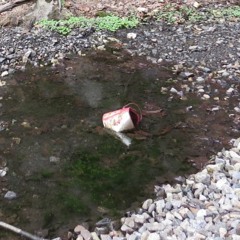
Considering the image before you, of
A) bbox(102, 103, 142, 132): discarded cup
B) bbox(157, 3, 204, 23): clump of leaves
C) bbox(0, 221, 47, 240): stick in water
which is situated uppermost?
bbox(0, 221, 47, 240): stick in water

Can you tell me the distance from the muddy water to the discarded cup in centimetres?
10

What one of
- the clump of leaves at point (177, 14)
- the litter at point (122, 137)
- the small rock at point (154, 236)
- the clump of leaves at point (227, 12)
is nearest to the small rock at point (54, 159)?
the litter at point (122, 137)

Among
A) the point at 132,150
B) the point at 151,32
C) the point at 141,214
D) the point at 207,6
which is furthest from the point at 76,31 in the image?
the point at 141,214

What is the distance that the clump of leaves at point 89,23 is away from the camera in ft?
30.2

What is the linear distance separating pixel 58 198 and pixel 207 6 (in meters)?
6.89

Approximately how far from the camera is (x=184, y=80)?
7555 mm

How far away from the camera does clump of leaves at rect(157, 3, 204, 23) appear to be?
973 cm

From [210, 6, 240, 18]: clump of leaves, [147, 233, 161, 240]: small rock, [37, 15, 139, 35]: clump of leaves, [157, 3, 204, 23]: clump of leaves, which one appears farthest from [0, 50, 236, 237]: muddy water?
[210, 6, 240, 18]: clump of leaves

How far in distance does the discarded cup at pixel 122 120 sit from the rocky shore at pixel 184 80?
1.17m

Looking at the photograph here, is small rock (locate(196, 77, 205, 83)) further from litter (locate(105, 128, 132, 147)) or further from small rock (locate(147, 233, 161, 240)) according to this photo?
small rock (locate(147, 233, 161, 240))

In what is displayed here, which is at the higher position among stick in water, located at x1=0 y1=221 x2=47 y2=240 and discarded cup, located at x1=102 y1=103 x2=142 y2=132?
stick in water, located at x1=0 y1=221 x2=47 y2=240

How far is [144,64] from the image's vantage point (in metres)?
8.11

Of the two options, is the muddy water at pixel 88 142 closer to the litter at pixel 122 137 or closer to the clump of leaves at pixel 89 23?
the litter at pixel 122 137

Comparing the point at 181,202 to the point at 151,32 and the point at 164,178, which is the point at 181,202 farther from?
the point at 151,32
